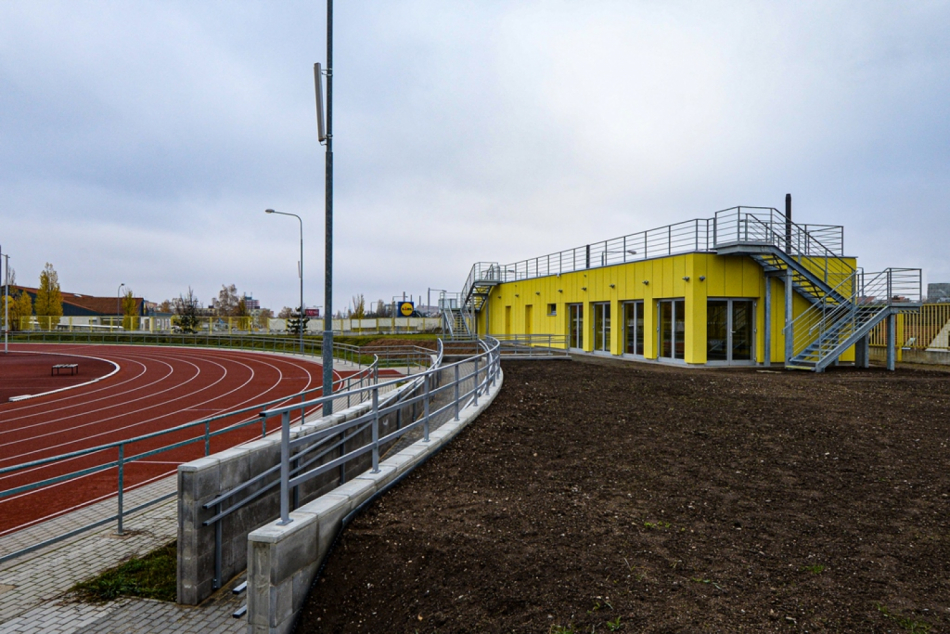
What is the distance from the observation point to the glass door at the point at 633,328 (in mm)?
24359

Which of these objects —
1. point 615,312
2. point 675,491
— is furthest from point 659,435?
point 615,312

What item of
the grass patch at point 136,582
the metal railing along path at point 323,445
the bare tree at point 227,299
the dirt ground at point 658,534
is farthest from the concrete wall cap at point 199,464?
the bare tree at point 227,299

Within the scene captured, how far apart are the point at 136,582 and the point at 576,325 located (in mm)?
25833

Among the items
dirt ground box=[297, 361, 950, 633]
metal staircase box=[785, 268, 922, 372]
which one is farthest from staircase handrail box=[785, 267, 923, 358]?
dirt ground box=[297, 361, 950, 633]

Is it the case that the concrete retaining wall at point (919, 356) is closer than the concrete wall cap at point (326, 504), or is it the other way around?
the concrete wall cap at point (326, 504)

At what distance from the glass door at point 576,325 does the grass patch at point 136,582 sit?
2468 cm

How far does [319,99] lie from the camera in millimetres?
10758

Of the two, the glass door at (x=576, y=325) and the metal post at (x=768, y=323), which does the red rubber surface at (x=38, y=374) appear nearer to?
the glass door at (x=576, y=325)

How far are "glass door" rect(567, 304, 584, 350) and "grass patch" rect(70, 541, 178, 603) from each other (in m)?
24.7

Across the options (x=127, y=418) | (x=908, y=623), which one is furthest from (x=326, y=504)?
(x=127, y=418)

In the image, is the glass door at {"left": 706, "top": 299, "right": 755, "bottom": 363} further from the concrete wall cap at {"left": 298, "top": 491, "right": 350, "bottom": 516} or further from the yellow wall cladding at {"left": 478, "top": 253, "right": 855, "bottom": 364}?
the concrete wall cap at {"left": 298, "top": 491, "right": 350, "bottom": 516}

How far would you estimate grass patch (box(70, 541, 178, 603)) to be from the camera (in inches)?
223

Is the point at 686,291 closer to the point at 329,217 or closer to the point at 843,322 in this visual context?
the point at 843,322

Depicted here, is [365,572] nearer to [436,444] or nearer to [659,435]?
[436,444]
